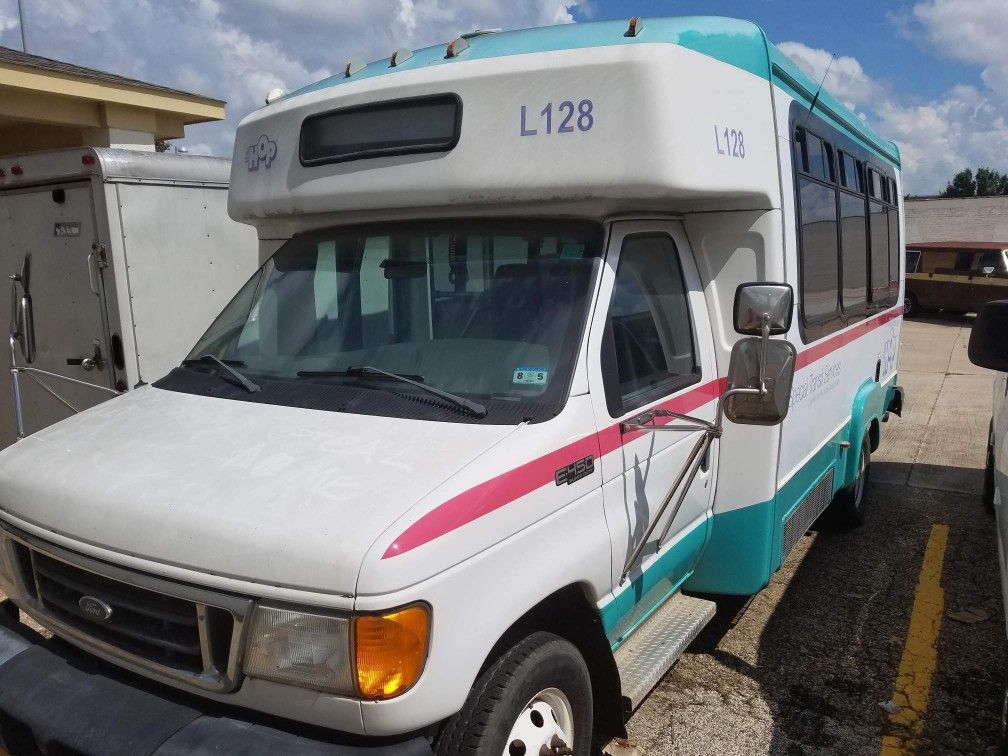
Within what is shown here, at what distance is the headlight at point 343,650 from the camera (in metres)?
2.09

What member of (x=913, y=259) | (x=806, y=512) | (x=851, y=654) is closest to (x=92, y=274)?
(x=806, y=512)

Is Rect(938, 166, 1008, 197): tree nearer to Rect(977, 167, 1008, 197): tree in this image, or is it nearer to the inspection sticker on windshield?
Rect(977, 167, 1008, 197): tree

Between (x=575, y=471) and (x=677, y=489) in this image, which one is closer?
(x=575, y=471)

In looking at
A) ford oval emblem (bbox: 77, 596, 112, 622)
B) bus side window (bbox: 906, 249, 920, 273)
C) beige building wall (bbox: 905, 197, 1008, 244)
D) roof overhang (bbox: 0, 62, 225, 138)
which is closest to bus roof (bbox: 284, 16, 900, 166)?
ford oval emblem (bbox: 77, 596, 112, 622)

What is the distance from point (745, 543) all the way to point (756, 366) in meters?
1.25

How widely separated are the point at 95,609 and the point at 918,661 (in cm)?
385

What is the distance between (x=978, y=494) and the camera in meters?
6.99

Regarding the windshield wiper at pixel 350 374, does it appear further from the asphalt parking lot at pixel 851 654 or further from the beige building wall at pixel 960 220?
the beige building wall at pixel 960 220

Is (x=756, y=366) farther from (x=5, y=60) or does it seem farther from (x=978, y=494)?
(x=5, y=60)

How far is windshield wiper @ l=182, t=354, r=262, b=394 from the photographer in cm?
307

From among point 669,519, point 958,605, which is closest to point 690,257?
point 669,519

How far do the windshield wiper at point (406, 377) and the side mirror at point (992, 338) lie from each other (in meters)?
1.73

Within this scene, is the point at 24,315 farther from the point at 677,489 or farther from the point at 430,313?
the point at 677,489

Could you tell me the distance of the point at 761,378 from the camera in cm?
297
